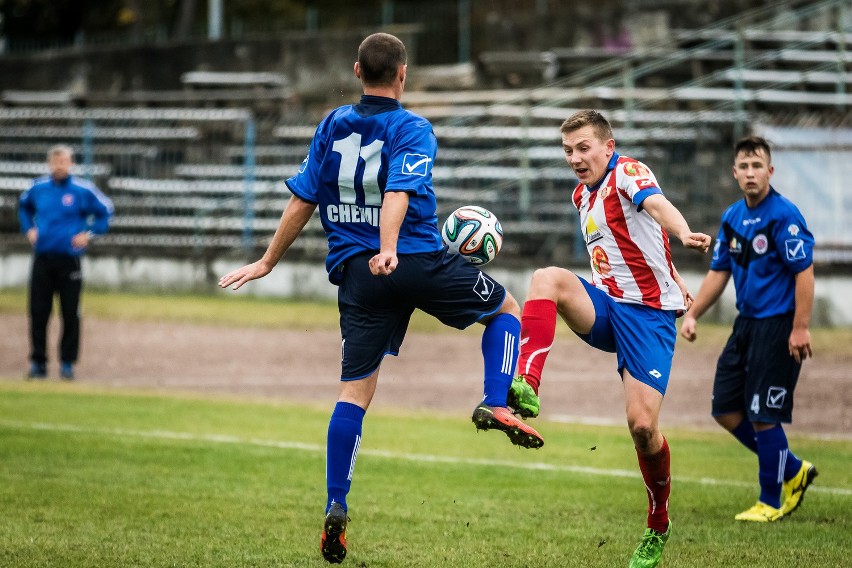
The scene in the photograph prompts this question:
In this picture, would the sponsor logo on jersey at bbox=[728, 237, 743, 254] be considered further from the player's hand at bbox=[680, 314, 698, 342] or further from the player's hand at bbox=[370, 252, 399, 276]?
the player's hand at bbox=[370, 252, 399, 276]

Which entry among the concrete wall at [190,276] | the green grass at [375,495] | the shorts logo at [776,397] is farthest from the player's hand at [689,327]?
the concrete wall at [190,276]

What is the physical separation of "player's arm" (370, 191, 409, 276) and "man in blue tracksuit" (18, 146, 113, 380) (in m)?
9.32

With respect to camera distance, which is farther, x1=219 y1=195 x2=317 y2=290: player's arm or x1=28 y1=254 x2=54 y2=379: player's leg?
x1=28 y1=254 x2=54 y2=379: player's leg

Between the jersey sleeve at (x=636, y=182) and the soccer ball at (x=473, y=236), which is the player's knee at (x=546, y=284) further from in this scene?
the jersey sleeve at (x=636, y=182)

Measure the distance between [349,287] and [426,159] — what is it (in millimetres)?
737

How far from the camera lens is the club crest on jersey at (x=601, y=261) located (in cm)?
691

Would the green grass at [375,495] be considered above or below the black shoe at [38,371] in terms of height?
above

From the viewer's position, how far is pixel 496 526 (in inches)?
299

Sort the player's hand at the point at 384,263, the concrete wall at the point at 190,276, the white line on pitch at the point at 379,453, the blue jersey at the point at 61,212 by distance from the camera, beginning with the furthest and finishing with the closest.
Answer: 1. the concrete wall at the point at 190,276
2. the blue jersey at the point at 61,212
3. the white line on pitch at the point at 379,453
4. the player's hand at the point at 384,263

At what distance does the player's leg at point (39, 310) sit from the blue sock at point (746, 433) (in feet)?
28.6

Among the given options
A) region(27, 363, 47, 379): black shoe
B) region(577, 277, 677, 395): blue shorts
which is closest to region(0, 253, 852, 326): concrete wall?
region(27, 363, 47, 379): black shoe

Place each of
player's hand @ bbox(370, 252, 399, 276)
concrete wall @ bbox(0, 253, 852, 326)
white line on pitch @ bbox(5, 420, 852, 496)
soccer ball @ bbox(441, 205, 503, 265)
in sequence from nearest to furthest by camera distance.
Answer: player's hand @ bbox(370, 252, 399, 276) < soccer ball @ bbox(441, 205, 503, 265) < white line on pitch @ bbox(5, 420, 852, 496) < concrete wall @ bbox(0, 253, 852, 326)

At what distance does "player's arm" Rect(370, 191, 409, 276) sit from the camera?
5.99 m

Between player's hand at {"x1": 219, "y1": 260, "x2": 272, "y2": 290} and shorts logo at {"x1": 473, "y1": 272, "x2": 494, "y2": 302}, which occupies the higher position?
player's hand at {"x1": 219, "y1": 260, "x2": 272, "y2": 290}
